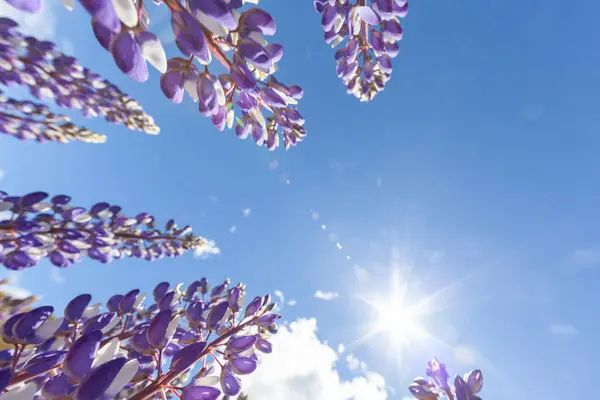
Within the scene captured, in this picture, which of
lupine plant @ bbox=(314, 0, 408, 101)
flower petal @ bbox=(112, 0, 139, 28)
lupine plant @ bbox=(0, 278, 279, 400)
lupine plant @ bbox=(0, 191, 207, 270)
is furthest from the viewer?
lupine plant @ bbox=(0, 191, 207, 270)

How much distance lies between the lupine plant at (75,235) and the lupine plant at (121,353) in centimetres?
119

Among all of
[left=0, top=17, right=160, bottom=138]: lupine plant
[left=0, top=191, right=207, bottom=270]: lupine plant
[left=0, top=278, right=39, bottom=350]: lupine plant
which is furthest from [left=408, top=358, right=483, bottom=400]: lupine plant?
[left=0, top=17, right=160, bottom=138]: lupine plant

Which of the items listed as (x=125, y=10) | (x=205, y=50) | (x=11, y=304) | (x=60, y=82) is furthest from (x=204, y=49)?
(x=60, y=82)

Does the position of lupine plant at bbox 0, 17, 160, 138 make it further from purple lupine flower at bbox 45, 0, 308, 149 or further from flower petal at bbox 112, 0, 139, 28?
flower petal at bbox 112, 0, 139, 28

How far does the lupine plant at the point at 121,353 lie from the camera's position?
0.95m

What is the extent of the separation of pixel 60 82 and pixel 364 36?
3.75 metres

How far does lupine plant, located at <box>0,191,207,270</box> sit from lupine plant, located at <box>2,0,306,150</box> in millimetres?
2203

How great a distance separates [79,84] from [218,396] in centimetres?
462

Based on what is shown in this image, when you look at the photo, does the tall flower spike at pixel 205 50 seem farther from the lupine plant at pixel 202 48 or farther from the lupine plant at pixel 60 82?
the lupine plant at pixel 60 82

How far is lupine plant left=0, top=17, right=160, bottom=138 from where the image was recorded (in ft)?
11.4

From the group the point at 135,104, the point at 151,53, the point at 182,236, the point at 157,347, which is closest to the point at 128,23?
the point at 151,53

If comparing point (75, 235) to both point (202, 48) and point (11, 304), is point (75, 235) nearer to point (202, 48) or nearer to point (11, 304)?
point (11, 304)

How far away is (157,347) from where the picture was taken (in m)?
1.24

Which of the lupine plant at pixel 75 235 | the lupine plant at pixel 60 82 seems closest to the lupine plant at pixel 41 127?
the lupine plant at pixel 60 82
